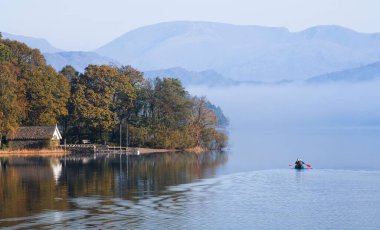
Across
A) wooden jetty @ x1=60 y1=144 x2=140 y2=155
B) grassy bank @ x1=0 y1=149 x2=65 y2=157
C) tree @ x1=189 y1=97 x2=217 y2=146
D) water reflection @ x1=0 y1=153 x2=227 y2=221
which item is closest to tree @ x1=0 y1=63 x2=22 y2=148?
grassy bank @ x1=0 y1=149 x2=65 y2=157

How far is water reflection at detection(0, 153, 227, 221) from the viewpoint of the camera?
148 feet

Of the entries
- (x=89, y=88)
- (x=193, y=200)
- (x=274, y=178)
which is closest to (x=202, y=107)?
(x=89, y=88)

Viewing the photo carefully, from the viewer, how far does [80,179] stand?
62.2 metres

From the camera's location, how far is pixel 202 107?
11925 cm

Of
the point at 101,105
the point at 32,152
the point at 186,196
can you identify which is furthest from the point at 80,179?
the point at 101,105

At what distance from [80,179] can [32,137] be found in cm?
3862

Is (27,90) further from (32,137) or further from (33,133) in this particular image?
(32,137)

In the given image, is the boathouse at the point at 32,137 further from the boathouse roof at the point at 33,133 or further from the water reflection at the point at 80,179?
the water reflection at the point at 80,179

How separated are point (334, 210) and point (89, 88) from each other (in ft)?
229

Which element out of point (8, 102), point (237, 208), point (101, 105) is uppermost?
point (101, 105)

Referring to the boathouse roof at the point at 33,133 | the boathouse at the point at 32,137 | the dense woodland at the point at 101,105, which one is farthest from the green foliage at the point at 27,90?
the boathouse at the point at 32,137

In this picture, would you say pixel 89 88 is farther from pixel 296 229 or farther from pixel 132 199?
pixel 296 229

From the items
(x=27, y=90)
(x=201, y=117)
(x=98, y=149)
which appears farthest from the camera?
(x=201, y=117)

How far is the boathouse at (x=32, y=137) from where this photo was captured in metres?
98.4
